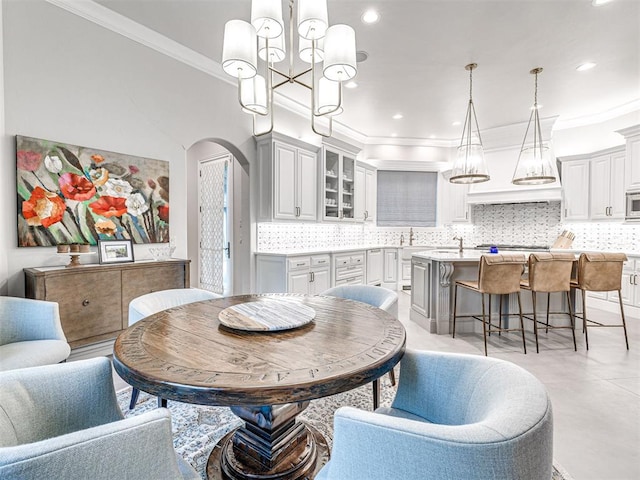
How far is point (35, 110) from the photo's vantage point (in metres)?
2.49

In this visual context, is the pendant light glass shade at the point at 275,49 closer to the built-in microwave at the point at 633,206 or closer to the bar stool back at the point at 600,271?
the bar stool back at the point at 600,271

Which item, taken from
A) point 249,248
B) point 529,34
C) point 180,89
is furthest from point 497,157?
point 180,89

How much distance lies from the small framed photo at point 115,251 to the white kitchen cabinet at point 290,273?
5.61ft

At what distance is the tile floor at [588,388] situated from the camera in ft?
5.57

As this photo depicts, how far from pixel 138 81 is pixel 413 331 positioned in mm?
4027

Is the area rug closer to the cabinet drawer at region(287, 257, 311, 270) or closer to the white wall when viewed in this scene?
the white wall

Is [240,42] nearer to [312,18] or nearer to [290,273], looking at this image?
[312,18]

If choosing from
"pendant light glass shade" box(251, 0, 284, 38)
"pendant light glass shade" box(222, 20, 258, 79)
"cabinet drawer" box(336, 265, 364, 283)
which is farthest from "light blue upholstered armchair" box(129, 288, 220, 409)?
"cabinet drawer" box(336, 265, 364, 283)

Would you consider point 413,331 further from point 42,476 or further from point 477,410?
point 42,476

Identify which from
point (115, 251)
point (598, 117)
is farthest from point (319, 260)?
point (598, 117)

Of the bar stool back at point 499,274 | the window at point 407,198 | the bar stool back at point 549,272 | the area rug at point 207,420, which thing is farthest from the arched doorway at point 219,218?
the bar stool back at point 549,272

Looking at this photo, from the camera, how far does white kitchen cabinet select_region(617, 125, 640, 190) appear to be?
4340 millimetres

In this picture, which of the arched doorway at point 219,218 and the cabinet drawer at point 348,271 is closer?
the arched doorway at point 219,218

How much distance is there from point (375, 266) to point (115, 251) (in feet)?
14.5
